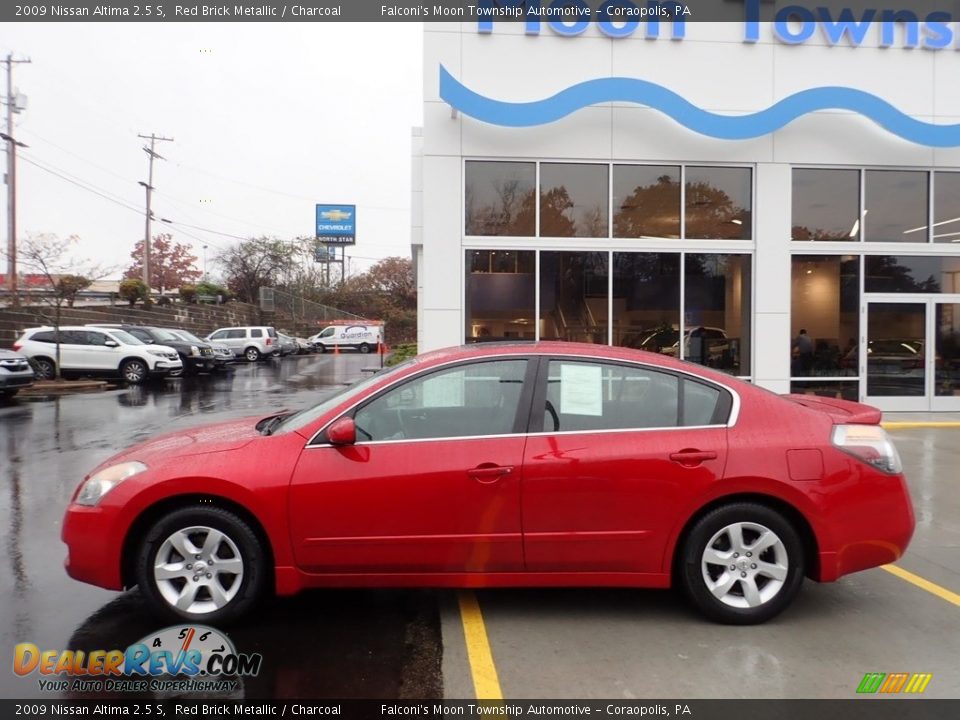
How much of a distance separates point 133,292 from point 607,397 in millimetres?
33639

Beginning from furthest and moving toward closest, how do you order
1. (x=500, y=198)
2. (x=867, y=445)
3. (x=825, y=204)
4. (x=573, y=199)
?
1. (x=825, y=204)
2. (x=573, y=199)
3. (x=500, y=198)
4. (x=867, y=445)

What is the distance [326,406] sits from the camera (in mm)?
3791

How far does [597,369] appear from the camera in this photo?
376 cm

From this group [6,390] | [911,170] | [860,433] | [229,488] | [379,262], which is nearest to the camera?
[229,488]

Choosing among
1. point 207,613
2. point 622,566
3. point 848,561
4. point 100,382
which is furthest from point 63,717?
point 100,382

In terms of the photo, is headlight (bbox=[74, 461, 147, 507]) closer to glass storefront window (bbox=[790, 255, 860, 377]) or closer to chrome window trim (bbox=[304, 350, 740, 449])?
chrome window trim (bbox=[304, 350, 740, 449])

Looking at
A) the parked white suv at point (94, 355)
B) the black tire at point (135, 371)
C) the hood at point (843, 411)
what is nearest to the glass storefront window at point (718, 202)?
the hood at point (843, 411)

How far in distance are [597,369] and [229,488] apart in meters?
2.15

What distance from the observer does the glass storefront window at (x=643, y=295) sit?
11.1m

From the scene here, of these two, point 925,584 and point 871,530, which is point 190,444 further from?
point 925,584

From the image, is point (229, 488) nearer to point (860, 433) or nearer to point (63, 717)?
point (63, 717)

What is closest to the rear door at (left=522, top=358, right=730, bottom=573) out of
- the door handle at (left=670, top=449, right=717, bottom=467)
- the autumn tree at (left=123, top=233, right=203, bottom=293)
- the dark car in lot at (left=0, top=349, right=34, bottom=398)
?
the door handle at (left=670, top=449, right=717, bottom=467)

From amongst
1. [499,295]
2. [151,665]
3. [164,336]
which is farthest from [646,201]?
[164,336]

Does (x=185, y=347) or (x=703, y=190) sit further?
(x=185, y=347)
